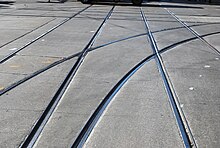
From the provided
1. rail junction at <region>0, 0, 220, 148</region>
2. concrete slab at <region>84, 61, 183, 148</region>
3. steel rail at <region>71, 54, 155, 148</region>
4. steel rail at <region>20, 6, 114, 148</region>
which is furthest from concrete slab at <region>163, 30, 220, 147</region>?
steel rail at <region>20, 6, 114, 148</region>

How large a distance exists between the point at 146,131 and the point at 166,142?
39 cm

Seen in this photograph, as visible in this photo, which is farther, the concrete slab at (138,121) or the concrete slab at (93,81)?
the concrete slab at (93,81)

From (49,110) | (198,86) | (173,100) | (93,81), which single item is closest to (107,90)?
(93,81)

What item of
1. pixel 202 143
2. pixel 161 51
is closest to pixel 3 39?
pixel 161 51

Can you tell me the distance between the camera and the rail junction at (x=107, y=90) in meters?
4.88

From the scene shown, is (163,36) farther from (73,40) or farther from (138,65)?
(138,65)

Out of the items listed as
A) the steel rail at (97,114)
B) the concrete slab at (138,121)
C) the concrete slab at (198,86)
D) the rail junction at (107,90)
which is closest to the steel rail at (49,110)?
the rail junction at (107,90)

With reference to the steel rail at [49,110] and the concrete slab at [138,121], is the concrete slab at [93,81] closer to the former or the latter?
the steel rail at [49,110]

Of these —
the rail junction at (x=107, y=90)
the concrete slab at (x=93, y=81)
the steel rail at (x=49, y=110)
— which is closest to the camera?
the steel rail at (x=49, y=110)

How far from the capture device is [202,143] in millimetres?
4695

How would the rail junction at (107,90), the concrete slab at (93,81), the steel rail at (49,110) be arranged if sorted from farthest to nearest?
1. the concrete slab at (93,81)
2. the rail junction at (107,90)
3. the steel rail at (49,110)

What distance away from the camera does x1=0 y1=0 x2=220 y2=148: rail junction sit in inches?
192

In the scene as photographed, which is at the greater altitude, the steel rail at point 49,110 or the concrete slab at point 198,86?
the steel rail at point 49,110

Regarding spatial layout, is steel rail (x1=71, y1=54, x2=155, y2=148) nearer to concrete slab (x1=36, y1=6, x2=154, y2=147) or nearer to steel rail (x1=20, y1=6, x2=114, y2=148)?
concrete slab (x1=36, y1=6, x2=154, y2=147)
